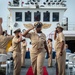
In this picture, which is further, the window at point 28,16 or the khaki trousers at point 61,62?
the window at point 28,16

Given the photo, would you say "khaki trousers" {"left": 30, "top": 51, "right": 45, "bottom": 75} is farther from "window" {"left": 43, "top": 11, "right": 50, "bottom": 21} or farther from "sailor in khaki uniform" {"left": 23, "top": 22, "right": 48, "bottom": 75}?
"window" {"left": 43, "top": 11, "right": 50, "bottom": 21}

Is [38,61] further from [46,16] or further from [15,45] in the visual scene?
[46,16]

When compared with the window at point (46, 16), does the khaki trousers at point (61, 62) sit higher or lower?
higher

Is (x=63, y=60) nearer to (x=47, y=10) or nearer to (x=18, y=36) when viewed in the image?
(x=18, y=36)

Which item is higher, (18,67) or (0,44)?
(0,44)

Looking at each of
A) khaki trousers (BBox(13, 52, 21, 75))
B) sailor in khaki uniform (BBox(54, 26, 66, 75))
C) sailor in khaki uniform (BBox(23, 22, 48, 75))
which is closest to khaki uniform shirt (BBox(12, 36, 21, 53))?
khaki trousers (BBox(13, 52, 21, 75))

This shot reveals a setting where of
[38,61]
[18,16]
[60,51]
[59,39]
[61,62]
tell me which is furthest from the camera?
[18,16]

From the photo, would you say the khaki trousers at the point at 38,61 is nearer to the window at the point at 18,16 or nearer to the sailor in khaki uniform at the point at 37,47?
the sailor in khaki uniform at the point at 37,47

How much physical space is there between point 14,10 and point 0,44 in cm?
1663

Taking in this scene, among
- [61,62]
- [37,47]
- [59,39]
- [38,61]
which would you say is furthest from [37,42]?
[61,62]

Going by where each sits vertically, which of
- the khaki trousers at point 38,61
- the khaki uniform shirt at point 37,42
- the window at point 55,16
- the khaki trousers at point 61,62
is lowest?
the window at point 55,16

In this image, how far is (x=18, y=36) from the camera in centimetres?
1068

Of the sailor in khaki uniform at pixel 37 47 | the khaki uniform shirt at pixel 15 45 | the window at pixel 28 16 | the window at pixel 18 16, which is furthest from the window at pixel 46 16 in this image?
the sailor in khaki uniform at pixel 37 47

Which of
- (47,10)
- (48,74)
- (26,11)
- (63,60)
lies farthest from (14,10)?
(63,60)
